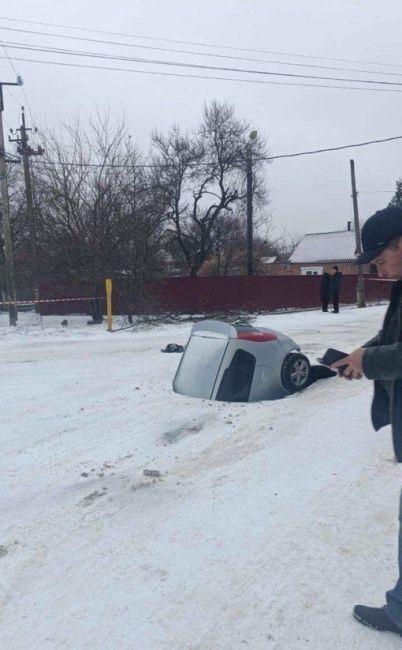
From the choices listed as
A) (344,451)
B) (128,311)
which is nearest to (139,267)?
(128,311)

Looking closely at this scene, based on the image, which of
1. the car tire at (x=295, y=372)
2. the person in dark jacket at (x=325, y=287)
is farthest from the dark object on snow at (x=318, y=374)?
the person in dark jacket at (x=325, y=287)

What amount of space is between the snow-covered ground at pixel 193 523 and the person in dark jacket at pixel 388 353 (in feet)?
0.70

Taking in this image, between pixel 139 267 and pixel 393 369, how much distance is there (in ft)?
55.5

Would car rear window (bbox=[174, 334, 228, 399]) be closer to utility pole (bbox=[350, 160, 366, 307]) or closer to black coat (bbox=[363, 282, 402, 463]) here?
black coat (bbox=[363, 282, 402, 463])

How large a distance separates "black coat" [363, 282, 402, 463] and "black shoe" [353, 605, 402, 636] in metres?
0.77

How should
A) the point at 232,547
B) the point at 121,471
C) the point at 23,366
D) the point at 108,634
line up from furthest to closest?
1. the point at 23,366
2. the point at 121,471
3. the point at 232,547
4. the point at 108,634

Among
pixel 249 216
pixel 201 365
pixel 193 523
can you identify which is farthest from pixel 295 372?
pixel 249 216

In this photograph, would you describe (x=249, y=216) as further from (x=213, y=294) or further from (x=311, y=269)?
(x=311, y=269)

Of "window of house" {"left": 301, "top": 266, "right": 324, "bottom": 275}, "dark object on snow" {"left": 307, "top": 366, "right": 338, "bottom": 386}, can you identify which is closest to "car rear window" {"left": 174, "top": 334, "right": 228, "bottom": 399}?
"dark object on snow" {"left": 307, "top": 366, "right": 338, "bottom": 386}

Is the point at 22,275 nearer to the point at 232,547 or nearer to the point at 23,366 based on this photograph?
the point at 23,366

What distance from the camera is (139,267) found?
18828mm

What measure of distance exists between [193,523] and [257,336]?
3089mm

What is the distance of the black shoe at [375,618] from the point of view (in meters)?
2.62

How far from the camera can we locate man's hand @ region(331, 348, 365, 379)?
2367 millimetres
